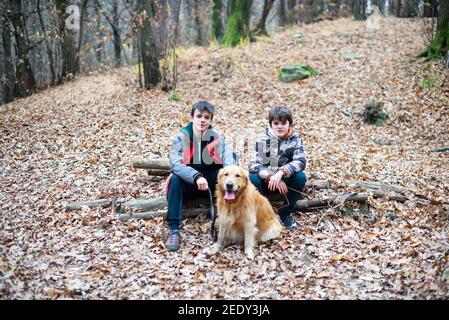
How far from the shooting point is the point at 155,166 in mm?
5883

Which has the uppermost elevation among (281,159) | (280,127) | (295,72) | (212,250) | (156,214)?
(295,72)

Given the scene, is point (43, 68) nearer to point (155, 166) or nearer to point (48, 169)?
point (48, 169)

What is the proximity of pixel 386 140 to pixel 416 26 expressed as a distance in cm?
1007

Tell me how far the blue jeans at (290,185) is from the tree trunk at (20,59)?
10.7 meters

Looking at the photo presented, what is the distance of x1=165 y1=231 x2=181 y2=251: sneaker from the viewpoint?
453cm

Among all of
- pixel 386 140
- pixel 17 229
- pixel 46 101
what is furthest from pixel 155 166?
pixel 46 101

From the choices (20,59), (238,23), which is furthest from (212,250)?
(238,23)

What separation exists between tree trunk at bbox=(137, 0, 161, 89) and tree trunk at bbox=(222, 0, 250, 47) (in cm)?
460

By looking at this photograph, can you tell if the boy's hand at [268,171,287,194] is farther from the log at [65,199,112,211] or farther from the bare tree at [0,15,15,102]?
the bare tree at [0,15,15,102]

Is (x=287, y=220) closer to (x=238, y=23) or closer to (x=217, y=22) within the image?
(x=238, y=23)

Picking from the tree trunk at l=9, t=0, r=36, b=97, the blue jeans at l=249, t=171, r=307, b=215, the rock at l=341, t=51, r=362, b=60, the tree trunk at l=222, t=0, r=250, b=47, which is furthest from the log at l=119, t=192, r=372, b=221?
the tree trunk at l=222, t=0, r=250, b=47

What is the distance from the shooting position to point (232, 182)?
13.5 ft

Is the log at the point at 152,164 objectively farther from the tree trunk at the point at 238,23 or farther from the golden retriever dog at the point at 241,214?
the tree trunk at the point at 238,23

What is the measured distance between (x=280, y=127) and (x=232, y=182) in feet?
3.84
